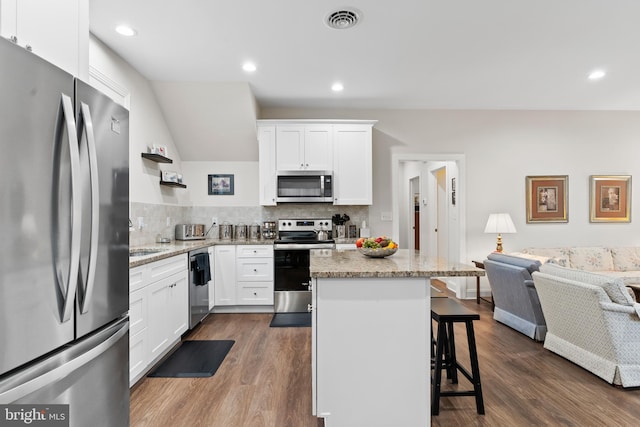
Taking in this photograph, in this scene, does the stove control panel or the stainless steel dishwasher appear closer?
the stainless steel dishwasher

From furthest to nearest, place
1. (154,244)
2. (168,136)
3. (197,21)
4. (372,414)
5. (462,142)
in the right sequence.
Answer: (462,142)
(168,136)
(154,244)
(197,21)
(372,414)

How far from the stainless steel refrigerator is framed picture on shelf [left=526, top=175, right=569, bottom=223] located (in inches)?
209

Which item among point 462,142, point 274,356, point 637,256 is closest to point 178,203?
point 274,356

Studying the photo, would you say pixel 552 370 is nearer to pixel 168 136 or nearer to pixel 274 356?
pixel 274 356

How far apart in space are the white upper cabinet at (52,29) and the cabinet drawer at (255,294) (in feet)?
9.94

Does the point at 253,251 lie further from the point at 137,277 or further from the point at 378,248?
the point at 378,248

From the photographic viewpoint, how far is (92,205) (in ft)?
3.64

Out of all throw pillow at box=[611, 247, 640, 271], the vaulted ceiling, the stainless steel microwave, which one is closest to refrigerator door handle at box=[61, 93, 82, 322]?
the vaulted ceiling

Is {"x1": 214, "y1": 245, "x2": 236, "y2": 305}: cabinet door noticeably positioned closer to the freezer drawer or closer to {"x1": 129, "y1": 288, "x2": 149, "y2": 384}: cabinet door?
{"x1": 129, "y1": 288, "x2": 149, "y2": 384}: cabinet door

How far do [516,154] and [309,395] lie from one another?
4.53 m

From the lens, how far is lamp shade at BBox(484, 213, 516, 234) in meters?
4.31

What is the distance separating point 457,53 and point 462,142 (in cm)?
195

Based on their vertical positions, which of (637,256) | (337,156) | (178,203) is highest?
(337,156)

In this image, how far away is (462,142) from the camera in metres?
4.76
